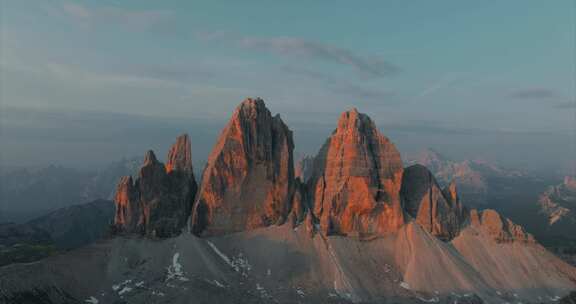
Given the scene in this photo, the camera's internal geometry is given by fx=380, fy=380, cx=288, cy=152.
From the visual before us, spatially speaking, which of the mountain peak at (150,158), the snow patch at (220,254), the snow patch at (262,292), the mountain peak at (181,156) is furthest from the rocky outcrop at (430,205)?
the mountain peak at (150,158)

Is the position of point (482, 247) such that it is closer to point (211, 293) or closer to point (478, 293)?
point (478, 293)

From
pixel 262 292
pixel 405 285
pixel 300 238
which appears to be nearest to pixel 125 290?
pixel 262 292

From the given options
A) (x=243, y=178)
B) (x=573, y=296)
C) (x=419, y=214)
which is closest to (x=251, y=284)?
(x=243, y=178)

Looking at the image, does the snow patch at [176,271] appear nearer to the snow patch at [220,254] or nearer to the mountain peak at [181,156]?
the snow patch at [220,254]

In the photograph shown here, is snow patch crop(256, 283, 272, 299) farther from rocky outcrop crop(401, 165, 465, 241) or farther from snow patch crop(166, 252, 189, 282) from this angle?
rocky outcrop crop(401, 165, 465, 241)

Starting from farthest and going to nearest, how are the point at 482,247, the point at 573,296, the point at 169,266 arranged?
the point at 482,247 < the point at 169,266 < the point at 573,296

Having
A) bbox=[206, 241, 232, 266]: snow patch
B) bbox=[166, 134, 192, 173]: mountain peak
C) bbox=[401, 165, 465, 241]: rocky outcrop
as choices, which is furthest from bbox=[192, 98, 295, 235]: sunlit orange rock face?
bbox=[401, 165, 465, 241]: rocky outcrop

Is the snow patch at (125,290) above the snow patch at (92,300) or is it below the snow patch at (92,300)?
above
